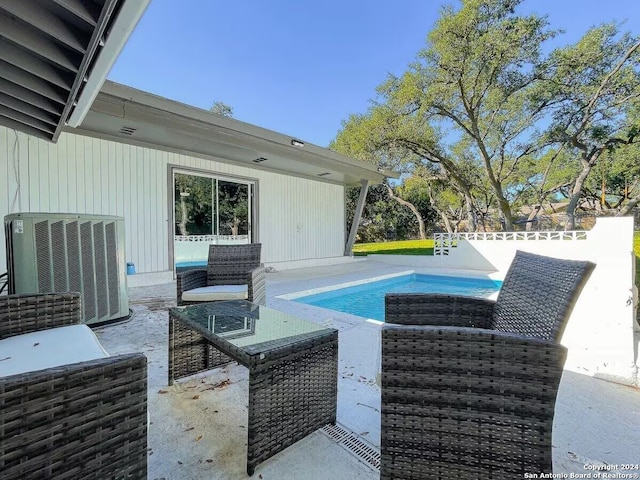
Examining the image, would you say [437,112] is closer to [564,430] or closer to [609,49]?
[609,49]

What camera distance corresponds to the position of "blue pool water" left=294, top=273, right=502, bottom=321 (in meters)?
5.56

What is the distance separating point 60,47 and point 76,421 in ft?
8.19

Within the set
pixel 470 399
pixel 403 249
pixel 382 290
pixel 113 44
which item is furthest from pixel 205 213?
pixel 403 249

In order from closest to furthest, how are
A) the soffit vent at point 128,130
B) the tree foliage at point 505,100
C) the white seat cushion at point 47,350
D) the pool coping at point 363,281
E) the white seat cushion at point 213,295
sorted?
the white seat cushion at point 47,350 → the white seat cushion at point 213,295 → the soffit vent at point 128,130 → the pool coping at point 363,281 → the tree foliage at point 505,100

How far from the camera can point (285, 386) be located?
1.40 m

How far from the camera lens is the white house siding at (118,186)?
459cm

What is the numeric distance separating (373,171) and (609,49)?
27.7ft

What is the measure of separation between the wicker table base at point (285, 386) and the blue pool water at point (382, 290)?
3.46m

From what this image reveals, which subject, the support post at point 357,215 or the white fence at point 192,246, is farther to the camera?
the support post at point 357,215

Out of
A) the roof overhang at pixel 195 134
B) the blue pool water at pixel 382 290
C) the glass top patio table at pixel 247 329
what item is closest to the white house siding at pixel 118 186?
the roof overhang at pixel 195 134

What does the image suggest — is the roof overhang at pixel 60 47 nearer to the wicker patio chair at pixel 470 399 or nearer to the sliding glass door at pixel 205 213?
the wicker patio chair at pixel 470 399

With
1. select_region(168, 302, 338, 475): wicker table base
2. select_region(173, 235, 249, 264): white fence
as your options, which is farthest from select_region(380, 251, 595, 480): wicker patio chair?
select_region(173, 235, 249, 264): white fence

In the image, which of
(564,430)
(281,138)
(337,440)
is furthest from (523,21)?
(337,440)

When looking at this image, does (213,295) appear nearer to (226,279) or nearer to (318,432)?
(226,279)
